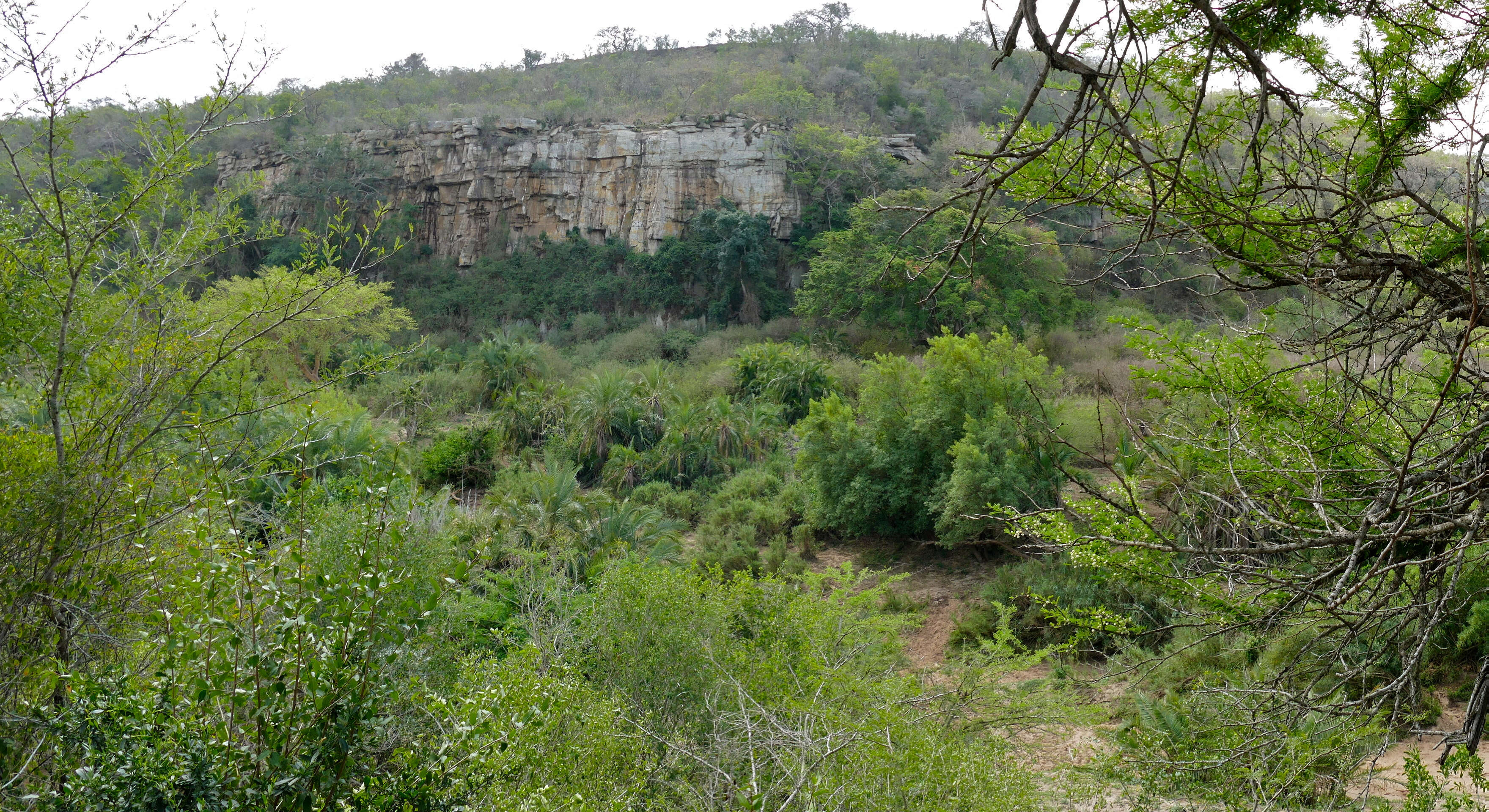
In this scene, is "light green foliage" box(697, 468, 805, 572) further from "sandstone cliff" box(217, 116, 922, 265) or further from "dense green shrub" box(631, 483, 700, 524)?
"sandstone cliff" box(217, 116, 922, 265)

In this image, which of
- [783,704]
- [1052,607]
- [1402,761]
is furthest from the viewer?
[1052,607]

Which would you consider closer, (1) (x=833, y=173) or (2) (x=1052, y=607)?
(2) (x=1052, y=607)

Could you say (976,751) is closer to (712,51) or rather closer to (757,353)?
(757,353)

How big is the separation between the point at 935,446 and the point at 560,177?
26680 millimetres

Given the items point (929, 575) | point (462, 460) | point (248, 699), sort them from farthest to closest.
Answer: point (462, 460), point (929, 575), point (248, 699)

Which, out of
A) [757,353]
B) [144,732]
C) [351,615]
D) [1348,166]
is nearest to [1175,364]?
[1348,166]

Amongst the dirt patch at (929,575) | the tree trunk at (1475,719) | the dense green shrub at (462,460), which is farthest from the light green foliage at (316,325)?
the dirt patch at (929,575)

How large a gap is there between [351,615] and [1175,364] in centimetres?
465

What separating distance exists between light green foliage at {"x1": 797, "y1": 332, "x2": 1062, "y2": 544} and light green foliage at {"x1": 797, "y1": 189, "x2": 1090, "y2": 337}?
7107mm

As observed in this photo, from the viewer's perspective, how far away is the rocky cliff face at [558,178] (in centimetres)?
3241

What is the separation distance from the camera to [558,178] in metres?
34.0

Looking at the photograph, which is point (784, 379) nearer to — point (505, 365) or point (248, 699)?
point (505, 365)

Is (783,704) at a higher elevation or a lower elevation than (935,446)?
higher

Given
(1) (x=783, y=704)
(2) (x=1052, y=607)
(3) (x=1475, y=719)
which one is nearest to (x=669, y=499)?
(2) (x=1052, y=607)
